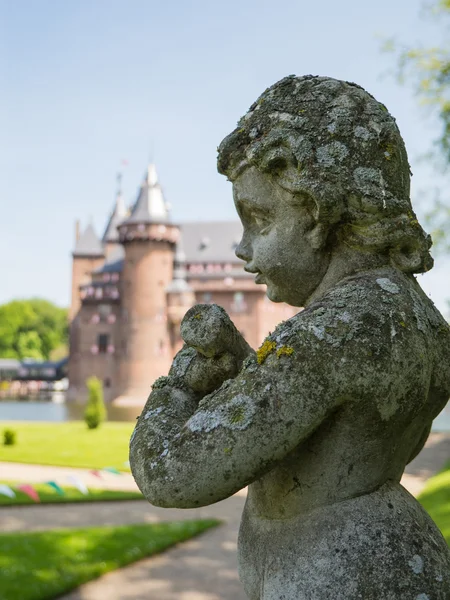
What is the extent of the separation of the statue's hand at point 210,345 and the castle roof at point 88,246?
59692 mm

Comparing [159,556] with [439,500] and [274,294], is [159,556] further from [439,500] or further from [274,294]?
[274,294]

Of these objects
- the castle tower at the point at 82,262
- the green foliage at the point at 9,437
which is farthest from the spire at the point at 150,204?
the green foliage at the point at 9,437

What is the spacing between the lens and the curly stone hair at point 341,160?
80.5 inches

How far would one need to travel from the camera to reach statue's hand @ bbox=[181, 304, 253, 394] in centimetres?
213

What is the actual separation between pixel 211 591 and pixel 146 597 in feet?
2.45

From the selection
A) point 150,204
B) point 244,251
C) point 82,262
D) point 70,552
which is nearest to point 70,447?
point 70,552

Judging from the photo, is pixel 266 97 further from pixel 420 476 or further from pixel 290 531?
pixel 420 476

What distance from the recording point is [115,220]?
205ft

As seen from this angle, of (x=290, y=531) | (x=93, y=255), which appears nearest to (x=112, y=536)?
(x=290, y=531)

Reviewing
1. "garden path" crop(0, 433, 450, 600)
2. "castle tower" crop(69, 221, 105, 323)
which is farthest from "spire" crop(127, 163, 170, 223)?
"garden path" crop(0, 433, 450, 600)

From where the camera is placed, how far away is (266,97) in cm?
224

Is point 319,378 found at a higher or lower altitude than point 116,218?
lower

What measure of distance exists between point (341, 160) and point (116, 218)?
62102mm

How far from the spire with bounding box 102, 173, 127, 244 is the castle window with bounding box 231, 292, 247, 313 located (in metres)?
13.7
